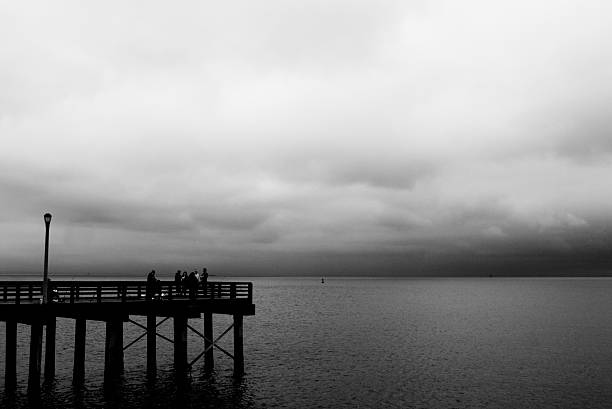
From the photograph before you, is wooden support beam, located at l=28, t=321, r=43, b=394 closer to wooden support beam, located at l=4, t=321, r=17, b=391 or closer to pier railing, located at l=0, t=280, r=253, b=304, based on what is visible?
pier railing, located at l=0, t=280, r=253, b=304

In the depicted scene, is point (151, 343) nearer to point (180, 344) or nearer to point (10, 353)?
point (180, 344)

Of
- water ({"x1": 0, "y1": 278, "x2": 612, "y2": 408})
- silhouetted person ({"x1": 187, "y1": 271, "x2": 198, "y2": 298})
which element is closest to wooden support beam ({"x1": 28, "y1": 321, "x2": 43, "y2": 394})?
water ({"x1": 0, "y1": 278, "x2": 612, "y2": 408})

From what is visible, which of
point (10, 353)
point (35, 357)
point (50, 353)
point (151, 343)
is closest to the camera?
point (35, 357)

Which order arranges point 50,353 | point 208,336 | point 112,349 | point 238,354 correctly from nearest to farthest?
point 112,349
point 50,353
point 238,354
point 208,336

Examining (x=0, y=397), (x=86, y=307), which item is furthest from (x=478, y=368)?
(x=0, y=397)

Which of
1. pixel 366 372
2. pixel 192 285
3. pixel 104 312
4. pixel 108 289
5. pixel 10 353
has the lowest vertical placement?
pixel 366 372

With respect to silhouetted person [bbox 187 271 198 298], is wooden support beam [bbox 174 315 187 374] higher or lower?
lower

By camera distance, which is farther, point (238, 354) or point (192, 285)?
point (238, 354)

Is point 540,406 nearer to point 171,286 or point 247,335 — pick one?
point 171,286

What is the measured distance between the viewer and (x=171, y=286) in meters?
31.3

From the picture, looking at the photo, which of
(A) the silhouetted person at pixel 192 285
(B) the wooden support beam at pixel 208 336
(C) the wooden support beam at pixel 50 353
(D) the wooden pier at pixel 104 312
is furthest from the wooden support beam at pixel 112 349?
(B) the wooden support beam at pixel 208 336

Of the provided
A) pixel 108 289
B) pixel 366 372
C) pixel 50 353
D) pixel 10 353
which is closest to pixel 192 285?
pixel 108 289

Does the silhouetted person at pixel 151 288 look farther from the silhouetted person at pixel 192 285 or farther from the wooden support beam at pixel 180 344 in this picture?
the silhouetted person at pixel 192 285

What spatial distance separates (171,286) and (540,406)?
68.9ft
